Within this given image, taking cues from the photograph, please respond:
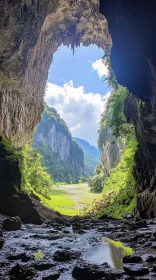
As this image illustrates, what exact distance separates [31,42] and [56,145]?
161 meters

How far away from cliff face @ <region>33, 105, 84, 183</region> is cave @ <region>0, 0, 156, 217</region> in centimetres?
11577

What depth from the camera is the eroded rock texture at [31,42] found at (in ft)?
54.7

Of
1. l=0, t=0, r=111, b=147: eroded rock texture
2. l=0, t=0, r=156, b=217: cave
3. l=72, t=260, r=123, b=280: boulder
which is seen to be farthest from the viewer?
l=0, t=0, r=111, b=147: eroded rock texture

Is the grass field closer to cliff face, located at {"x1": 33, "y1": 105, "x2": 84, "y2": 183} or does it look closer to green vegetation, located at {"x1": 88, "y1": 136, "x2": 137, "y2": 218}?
green vegetation, located at {"x1": 88, "y1": 136, "x2": 137, "y2": 218}

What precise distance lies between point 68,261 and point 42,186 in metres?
36.4

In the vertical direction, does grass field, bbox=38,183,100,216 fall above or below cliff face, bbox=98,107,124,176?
below

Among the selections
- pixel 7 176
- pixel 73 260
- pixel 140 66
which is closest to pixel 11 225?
pixel 73 260

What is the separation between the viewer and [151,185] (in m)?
15.7

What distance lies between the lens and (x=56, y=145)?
7037 inches

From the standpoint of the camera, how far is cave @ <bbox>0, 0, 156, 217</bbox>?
10.1m

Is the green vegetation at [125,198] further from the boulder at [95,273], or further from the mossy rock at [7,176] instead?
the boulder at [95,273]

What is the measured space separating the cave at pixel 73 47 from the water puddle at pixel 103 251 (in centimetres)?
672

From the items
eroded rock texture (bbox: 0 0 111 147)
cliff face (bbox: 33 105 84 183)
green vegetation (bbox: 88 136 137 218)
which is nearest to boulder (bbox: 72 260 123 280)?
eroded rock texture (bbox: 0 0 111 147)

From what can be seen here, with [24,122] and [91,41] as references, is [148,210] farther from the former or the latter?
[91,41]
